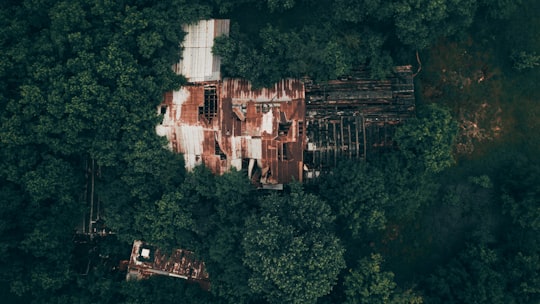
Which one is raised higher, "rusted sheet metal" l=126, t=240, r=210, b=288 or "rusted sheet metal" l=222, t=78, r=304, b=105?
"rusted sheet metal" l=222, t=78, r=304, b=105

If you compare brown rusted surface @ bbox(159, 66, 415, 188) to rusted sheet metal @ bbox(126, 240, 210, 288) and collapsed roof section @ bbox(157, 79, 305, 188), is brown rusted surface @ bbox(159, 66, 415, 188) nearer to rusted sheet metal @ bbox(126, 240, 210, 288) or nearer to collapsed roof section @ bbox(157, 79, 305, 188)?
collapsed roof section @ bbox(157, 79, 305, 188)

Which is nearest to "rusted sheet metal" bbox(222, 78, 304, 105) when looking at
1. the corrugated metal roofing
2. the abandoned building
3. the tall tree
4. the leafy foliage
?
the abandoned building

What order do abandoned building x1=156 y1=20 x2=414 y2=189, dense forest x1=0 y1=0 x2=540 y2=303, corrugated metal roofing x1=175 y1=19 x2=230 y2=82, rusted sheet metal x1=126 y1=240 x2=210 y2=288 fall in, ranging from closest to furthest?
1. dense forest x1=0 y1=0 x2=540 y2=303
2. corrugated metal roofing x1=175 y1=19 x2=230 y2=82
3. abandoned building x1=156 y1=20 x2=414 y2=189
4. rusted sheet metal x1=126 y1=240 x2=210 y2=288

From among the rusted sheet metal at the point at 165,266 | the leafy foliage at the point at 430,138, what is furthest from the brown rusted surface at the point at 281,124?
the rusted sheet metal at the point at 165,266

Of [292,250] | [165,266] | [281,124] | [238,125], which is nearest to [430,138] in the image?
[281,124]

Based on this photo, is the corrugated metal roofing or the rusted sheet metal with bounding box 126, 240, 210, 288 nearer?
the corrugated metal roofing
